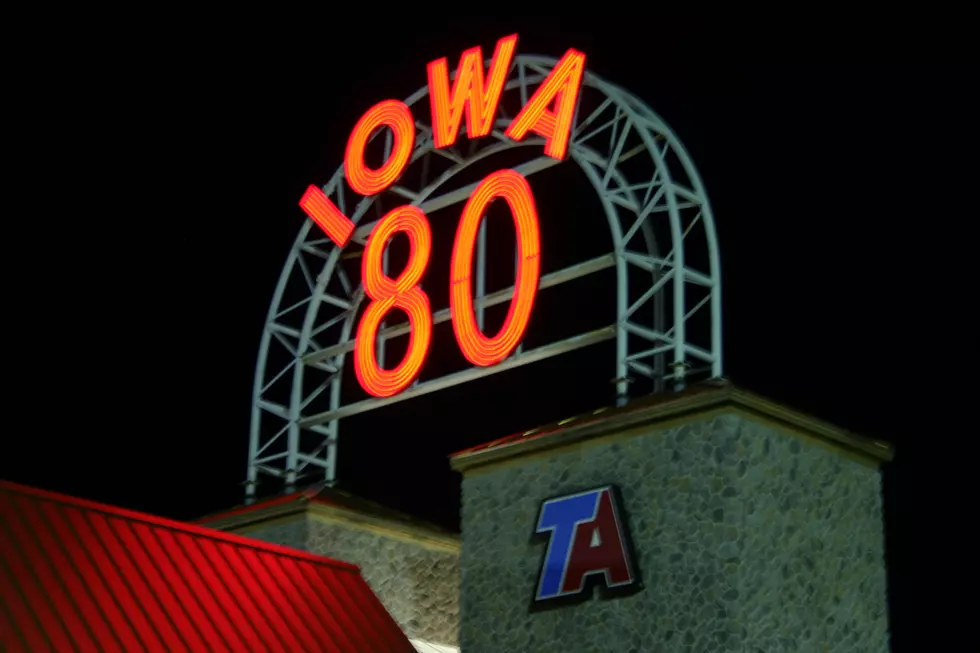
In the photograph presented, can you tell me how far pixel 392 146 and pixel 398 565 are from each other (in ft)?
19.1

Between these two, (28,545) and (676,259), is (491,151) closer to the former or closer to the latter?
(676,259)

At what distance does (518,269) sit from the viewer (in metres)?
17.8

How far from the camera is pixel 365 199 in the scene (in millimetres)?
21172

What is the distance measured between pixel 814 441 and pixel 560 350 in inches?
126

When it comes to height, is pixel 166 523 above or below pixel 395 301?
below

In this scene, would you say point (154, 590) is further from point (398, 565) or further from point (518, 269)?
point (518, 269)

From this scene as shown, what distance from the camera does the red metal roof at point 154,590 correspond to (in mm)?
14008

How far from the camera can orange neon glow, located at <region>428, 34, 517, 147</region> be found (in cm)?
1967

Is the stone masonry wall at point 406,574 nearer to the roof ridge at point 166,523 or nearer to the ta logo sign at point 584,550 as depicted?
the roof ridge at point 166,523

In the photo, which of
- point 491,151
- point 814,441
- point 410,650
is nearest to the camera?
point 814,441

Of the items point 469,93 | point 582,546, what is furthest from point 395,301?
point 582,546

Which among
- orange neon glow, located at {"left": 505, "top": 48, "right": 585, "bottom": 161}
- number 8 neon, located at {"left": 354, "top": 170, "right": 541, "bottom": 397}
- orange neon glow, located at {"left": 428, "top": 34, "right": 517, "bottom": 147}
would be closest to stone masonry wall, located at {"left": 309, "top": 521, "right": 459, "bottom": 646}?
number 8 neon, located at {"left": 354, "top": 170, "right": 541, "bottom": 397}

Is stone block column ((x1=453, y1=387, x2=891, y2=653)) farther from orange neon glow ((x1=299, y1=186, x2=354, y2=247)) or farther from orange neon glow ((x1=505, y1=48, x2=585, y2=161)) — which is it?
orange neon glow ((x1=299, y1=186, x2=354, y2=247))

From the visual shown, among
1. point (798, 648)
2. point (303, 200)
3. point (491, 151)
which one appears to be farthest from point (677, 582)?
point (303, 200)
